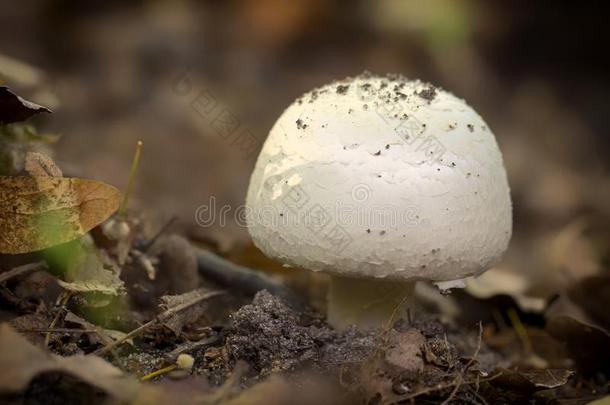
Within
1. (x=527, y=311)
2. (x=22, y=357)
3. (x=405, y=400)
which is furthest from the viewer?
(x=527, y=311)

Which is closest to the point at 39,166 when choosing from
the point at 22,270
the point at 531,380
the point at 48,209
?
the point at 48,209

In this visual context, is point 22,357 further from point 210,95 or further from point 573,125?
point 573,125

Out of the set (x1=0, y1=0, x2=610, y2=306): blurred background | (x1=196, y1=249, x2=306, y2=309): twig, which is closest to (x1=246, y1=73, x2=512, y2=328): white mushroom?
(x1=196, y1=249, x2=306, y2=309): twig

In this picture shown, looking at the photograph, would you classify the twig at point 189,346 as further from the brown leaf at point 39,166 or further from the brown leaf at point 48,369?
the brown leaf at point 39,166

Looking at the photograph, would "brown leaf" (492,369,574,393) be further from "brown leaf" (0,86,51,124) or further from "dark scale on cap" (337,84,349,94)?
"brown leaf" (0,86,51,124)

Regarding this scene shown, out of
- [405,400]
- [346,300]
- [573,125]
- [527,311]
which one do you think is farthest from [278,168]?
[573,125]

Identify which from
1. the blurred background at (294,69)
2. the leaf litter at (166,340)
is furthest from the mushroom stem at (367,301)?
the blurred background at (294,69)

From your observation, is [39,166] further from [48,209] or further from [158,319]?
[158,319]

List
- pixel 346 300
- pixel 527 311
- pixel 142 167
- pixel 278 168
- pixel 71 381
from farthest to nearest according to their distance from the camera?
pixel 142 167 → pixel 527 311 → pixel 346 300 → pixel 278 168 → pixel 71 381
